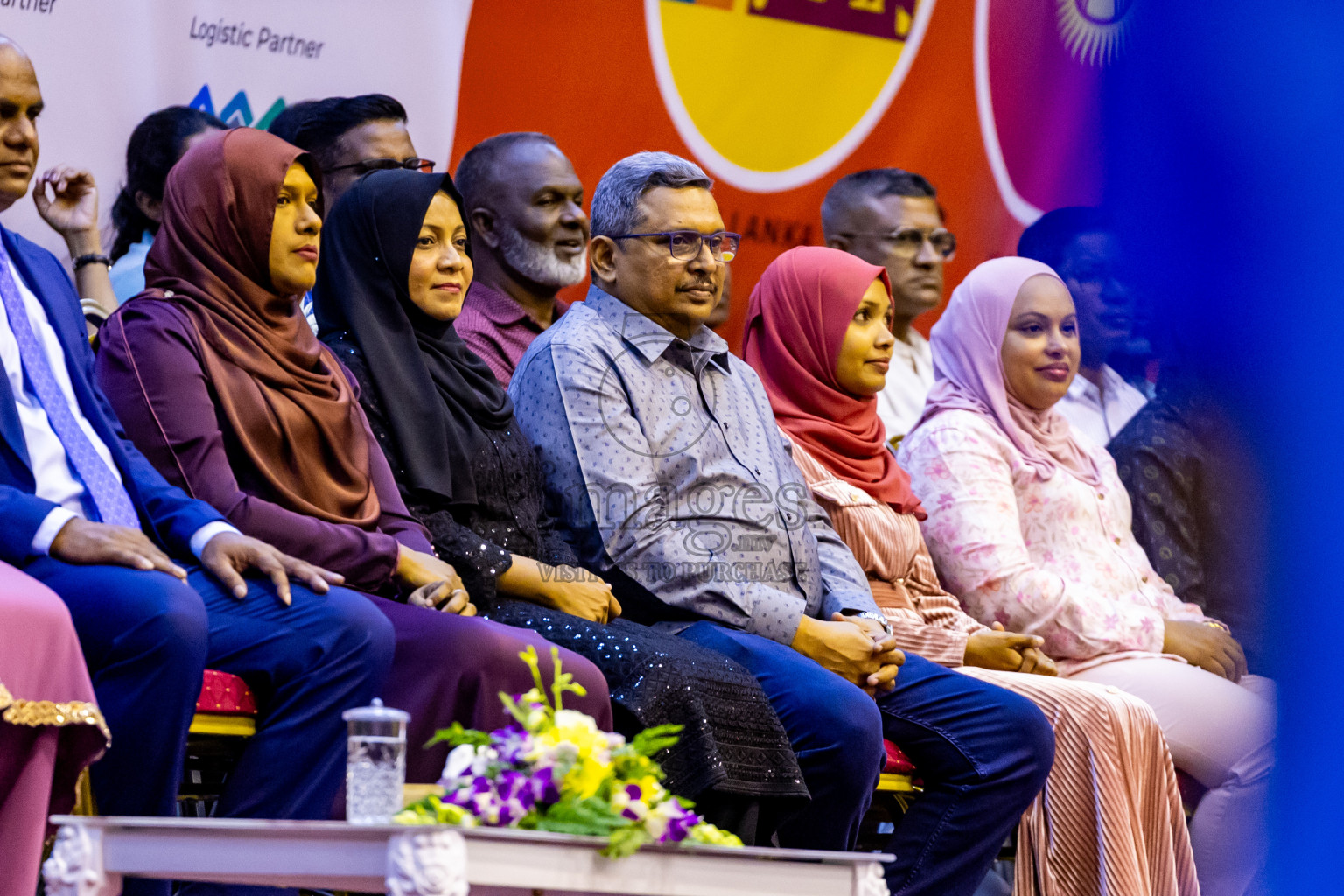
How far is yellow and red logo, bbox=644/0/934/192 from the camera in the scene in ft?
14.4

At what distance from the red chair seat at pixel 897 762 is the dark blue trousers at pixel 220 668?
1088mm

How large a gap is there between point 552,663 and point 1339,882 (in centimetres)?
117

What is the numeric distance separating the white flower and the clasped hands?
1207 millimetres

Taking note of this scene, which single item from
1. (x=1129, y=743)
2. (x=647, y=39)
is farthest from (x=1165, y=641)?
(x=647, y=39)

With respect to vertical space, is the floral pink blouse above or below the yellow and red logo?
below

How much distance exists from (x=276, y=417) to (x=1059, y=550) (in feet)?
6.07

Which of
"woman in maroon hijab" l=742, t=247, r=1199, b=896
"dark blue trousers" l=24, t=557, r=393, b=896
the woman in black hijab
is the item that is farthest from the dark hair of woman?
"dark blue trousers" l=24, t=557, r=393, b=896

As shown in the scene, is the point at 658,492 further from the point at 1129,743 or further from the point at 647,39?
the point at 647,39

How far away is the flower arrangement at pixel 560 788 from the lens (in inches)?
70.0

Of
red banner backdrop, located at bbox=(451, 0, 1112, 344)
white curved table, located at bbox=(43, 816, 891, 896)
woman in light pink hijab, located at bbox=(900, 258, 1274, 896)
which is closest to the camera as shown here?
Answer: white curved table, located at bbox=(43, 816, 891, 896)

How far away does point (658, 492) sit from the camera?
2.97m

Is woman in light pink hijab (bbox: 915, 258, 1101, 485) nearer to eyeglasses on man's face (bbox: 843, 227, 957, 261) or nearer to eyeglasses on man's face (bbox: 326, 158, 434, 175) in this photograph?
eyeglasses on man's face (bbox: 843, 227, 957, 261)

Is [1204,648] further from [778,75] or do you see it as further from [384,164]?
[384,164]

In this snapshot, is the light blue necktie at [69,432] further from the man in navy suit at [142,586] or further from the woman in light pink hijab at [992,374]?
the woman in light pink hijab at [992,374]
